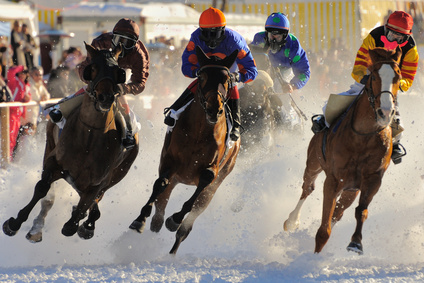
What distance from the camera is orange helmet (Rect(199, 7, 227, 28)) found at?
725 cm

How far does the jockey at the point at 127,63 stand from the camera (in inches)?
285

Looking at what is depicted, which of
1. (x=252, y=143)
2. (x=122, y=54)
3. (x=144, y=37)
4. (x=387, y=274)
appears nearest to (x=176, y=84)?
(x=144, y=37)

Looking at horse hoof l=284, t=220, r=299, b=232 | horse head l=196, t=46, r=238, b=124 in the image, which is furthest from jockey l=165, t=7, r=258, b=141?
horse hoof l=284, t=220, r=299, b=232

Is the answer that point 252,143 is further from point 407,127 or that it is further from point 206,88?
point 407,127

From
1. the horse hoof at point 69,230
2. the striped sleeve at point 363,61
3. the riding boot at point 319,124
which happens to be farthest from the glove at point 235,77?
the horse hoof at point 69,230

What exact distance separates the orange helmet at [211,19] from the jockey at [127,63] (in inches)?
25.2

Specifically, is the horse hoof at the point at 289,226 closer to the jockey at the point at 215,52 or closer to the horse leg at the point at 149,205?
the jockey at the point at 215,52

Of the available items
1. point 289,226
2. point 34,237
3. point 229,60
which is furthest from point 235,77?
point 34,237

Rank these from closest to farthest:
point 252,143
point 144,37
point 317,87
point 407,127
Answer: point 252,143 → point 407,127 → point 317,87 → point 144,37

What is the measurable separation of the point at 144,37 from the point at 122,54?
10520 millimetres

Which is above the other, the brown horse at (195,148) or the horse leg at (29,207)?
the brown horse at (195,148)

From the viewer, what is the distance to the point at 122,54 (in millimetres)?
7445

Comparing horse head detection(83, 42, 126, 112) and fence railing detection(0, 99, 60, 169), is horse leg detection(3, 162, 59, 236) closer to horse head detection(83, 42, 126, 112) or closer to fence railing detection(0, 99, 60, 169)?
horse head detection(83, 42, 126, 112)

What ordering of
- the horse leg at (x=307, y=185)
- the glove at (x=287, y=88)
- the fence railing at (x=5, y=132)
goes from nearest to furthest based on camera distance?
1. the horse leg at (x=307, y=185)
2. the glove at (x=287, y=88)
3. the fence railing at (x=5, y=132)
